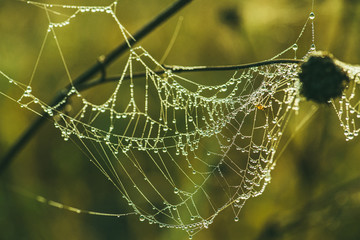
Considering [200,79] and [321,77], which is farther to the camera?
[200,79]

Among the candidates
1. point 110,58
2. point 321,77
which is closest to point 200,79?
point 110,58

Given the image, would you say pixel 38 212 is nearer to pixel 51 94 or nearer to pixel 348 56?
pixel 51 94

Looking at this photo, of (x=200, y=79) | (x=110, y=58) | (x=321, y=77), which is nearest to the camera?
(x=321, y=77)

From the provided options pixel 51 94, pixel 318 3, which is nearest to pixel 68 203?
pixel 51 94

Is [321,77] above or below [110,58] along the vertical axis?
below

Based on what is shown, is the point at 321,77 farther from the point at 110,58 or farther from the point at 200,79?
the point at 200,79

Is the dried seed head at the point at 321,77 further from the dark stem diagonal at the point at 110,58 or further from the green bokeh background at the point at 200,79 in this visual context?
the green bokeh background at the point at 200,79

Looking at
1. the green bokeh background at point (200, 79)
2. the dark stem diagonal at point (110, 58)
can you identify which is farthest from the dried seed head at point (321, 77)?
the green bokeh background at point (200, 79)
